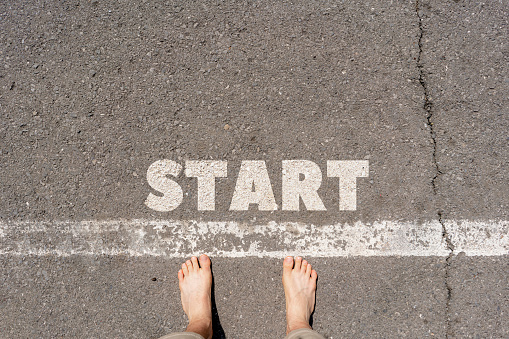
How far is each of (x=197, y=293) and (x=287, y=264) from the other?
734 millimetres

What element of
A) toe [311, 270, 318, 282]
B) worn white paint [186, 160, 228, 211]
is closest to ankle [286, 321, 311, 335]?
toe [311, 270, 318, 282]

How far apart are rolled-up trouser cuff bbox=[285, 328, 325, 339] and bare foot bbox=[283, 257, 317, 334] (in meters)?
0.07

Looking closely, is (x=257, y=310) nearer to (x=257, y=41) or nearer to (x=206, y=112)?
(x=206, y=112)

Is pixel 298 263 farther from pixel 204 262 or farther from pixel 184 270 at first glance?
pixel 184 270

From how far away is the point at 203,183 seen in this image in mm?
2365

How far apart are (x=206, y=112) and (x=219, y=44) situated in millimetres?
568

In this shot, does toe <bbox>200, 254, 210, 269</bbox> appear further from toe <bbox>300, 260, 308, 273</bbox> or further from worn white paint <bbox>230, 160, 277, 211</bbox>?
toe <bbox>300, 260, 308, 273</bbox>

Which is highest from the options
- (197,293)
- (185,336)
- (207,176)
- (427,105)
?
(427,105)

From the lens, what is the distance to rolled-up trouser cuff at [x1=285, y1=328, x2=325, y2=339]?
2139 mm

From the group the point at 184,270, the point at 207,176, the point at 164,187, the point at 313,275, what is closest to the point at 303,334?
the point at 313,275

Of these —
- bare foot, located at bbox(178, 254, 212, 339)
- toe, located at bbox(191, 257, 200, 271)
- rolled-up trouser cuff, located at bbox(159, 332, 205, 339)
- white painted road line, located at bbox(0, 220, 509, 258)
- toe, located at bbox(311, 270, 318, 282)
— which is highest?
white painted road line, located at bbox(0, 220, 509, 258)

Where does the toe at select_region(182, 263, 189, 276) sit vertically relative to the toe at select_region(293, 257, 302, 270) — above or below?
below

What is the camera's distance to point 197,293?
228 cm

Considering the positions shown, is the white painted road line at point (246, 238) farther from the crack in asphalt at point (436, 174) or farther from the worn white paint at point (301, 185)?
the worn white paint at point (301, 185)
